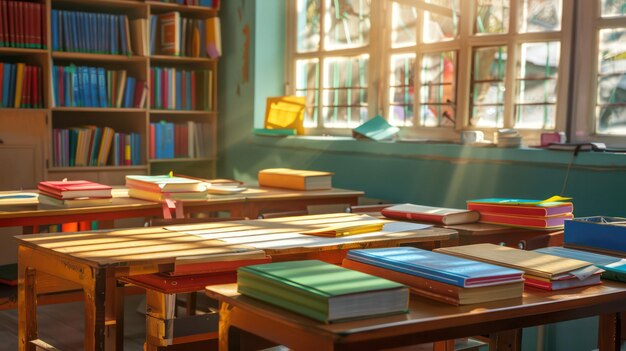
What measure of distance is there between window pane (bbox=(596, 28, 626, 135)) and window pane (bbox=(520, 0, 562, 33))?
0.95 ft

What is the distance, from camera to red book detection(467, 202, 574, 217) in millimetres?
3191

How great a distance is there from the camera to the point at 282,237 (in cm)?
269

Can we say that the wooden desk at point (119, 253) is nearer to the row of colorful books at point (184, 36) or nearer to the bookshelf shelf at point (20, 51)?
the bookshelf shelf at point (20, 51)

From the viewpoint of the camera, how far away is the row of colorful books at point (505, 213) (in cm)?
320

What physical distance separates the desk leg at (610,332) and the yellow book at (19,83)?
4.49 metres

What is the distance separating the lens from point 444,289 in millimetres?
1808

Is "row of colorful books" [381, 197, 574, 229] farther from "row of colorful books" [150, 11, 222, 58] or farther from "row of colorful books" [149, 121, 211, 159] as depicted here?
"row of colorful books" [150, 11, 222, 58]

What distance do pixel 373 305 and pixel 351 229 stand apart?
1.17m

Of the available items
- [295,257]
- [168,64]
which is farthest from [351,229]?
[168,64]

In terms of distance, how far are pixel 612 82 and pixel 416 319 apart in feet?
9.24

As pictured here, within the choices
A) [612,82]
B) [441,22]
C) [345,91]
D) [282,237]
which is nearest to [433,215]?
[282,237]

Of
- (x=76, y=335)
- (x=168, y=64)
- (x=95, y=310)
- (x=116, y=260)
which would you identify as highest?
(x=168, y=64)

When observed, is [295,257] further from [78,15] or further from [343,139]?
[78,15]

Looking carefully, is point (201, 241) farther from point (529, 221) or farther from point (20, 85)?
point (20, 85)
